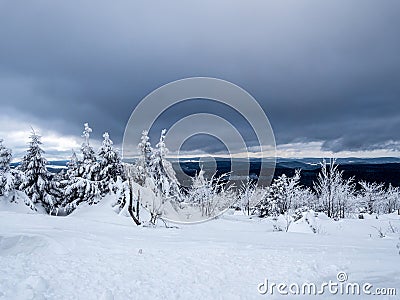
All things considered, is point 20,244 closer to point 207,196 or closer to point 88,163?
point 88,163

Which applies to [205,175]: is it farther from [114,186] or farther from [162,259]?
[162,259]

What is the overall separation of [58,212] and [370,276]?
23647mm

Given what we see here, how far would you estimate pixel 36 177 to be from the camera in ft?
73.8

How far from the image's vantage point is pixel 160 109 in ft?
33.1

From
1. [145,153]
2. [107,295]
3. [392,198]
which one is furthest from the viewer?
[392,198]

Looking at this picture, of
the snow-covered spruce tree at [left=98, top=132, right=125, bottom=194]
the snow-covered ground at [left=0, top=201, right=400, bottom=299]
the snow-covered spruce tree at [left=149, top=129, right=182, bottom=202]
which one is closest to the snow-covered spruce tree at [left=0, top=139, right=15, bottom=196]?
the snow-covered spruce tree at [left=98, top=132, right=125, bottom=194]

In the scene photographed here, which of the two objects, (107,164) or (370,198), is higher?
(107,164)

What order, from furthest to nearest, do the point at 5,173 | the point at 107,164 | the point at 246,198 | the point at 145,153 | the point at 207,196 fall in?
1. the point at 246,198
2. the point at 207,196
3. the point at 145,153
4. the point at 107,164
5. the point at 5,173

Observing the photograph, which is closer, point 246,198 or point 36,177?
point 36,177

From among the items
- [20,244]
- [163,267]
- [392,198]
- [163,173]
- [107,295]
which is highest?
[163,173]

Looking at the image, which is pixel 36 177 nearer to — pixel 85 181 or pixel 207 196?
pixel 85 181

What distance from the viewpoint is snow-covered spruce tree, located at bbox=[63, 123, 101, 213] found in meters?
21.9

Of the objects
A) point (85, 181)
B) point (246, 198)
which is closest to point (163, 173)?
point (85, 181)

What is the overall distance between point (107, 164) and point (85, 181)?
227cm
